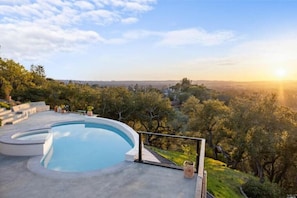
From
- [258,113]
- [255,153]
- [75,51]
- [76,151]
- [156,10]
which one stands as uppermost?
[156,10]

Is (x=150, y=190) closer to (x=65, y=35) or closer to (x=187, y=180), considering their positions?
(x=187, y=180)

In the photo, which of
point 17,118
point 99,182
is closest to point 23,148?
point 99,182

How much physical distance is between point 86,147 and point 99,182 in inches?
179

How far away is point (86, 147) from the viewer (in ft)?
31.3

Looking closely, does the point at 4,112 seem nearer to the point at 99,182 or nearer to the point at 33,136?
the point at 33,136

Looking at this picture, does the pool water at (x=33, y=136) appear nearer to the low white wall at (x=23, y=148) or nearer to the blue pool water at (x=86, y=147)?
the blue pool water at (x=86, y=147)

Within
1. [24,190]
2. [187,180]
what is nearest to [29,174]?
[24,190]

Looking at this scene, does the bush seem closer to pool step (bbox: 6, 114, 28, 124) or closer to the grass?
the grass

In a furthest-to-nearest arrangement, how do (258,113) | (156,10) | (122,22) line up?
1. (122,22)
2. (258,113)
3. (156,10)

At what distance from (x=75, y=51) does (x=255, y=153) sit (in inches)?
662

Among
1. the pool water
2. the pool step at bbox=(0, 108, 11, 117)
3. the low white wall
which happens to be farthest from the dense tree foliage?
the low white wall

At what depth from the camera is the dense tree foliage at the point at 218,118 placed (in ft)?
43.9

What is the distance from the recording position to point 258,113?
548 inches

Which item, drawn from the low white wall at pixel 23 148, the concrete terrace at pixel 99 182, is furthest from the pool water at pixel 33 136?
the concrete terrace at pixel 99 182
